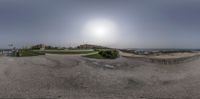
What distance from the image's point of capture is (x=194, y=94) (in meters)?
25.4

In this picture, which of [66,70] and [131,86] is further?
[66,70]

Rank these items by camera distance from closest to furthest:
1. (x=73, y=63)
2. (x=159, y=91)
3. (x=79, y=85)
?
1. (x=159, y=91)
2. (x=79, y=85)
3. (x=73, y=63)

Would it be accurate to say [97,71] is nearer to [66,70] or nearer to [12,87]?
[66,70]

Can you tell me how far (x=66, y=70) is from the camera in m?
35.7

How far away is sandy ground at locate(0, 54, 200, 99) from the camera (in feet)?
82.5

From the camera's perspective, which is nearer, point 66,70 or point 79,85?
point 79,85

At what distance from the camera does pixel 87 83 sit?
30.4 metres

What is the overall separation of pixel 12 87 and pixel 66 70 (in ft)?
32.6

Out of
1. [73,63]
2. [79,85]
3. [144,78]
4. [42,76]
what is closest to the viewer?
[79,85]

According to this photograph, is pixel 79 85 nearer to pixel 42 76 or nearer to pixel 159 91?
pixel 42 76

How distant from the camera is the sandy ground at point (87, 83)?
25156 mm

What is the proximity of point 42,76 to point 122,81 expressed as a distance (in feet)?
27.6

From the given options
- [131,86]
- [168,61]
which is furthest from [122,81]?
[168,61]

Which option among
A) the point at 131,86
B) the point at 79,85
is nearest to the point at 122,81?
the point at 131,86
